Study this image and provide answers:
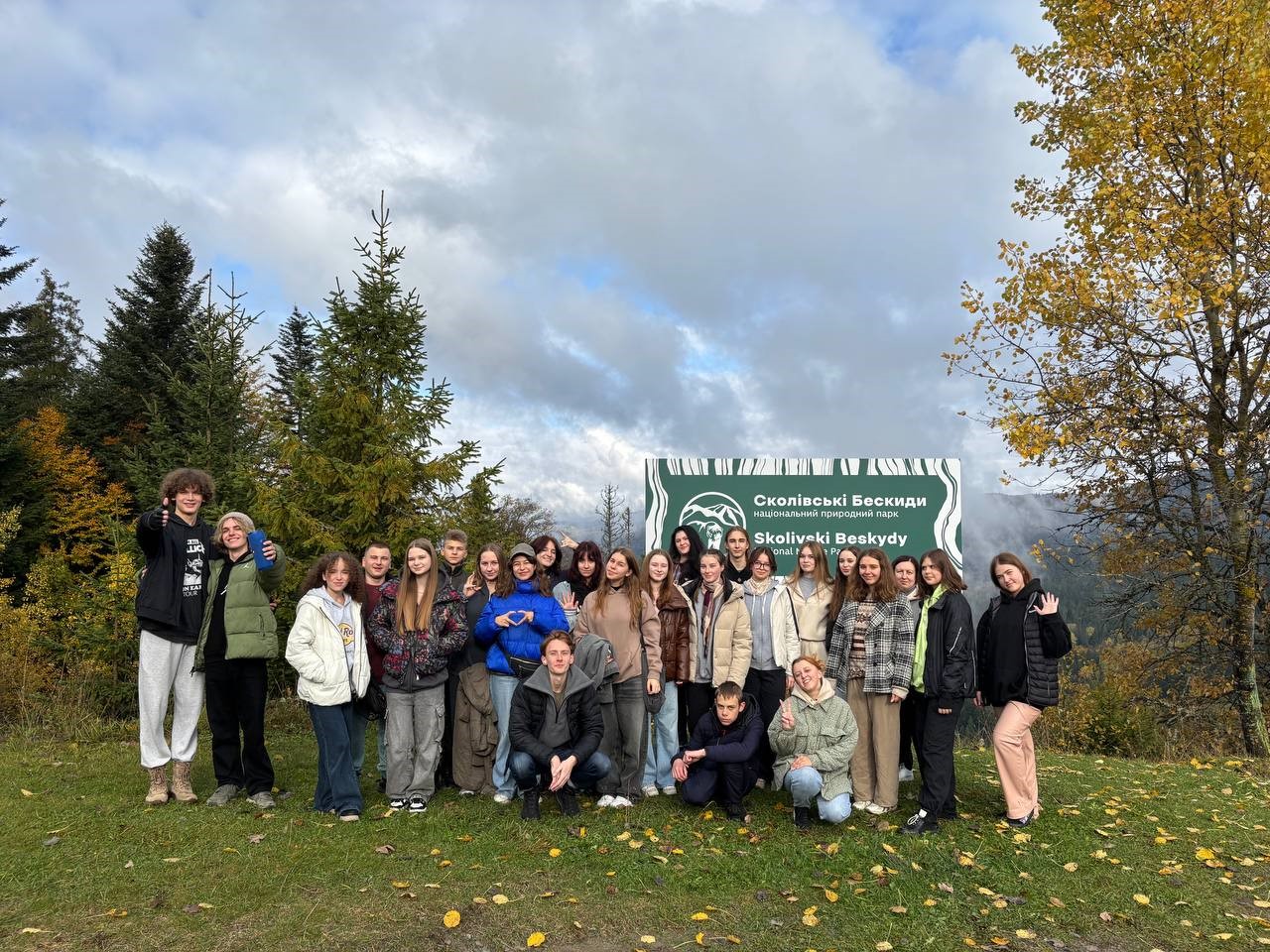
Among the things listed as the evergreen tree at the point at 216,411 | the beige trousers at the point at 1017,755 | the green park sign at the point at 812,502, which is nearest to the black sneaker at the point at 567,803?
the beige trousers at the point at 1017,755

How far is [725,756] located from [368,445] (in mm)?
6784

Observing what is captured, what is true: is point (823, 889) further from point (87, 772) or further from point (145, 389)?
point (145, 389)

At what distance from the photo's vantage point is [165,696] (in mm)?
6160

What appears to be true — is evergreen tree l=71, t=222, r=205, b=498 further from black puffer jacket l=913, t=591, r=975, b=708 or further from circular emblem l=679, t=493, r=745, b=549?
black puffer jacket l=913, t=591, r=975, b=708

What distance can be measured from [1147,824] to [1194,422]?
25.6 ft

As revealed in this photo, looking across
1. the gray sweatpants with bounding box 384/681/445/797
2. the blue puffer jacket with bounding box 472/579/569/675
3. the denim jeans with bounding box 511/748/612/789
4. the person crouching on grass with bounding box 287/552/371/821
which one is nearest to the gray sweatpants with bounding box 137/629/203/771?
the person crouching on grass with bounding box 287/552/371/821

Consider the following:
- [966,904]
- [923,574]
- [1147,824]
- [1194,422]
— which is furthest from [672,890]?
[1194,422]

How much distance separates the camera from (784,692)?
674cm

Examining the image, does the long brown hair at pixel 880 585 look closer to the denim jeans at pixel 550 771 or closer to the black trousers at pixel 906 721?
the black trousers at pixel 906 721

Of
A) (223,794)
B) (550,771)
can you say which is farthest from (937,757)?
(223,794)

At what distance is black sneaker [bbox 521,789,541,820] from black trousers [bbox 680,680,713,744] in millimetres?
1525

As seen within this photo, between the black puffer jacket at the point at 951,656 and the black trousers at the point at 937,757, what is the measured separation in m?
0.09

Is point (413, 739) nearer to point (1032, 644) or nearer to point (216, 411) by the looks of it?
point (1032, 644)

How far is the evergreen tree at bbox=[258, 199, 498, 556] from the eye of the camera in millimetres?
10711
